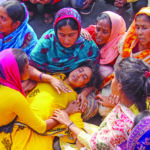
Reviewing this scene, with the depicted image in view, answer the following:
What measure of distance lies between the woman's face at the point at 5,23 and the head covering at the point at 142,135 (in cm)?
220

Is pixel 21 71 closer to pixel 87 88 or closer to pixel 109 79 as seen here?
pixel 87 88

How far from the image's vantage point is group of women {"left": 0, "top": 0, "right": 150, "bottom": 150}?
6.19 feet

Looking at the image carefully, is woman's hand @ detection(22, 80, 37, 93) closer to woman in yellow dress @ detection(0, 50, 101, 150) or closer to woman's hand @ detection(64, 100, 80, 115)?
woman in yellow dress @ detection(0, 50, 101, 150)

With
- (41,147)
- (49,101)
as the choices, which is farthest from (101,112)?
(41,147)

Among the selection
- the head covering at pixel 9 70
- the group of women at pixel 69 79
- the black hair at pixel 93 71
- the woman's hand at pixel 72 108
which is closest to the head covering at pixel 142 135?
the group of women at pixel 69 79

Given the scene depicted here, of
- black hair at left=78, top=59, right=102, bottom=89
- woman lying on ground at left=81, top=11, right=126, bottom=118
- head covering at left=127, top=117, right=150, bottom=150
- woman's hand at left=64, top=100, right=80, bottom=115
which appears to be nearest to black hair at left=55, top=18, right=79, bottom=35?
woman lying on ground at left=81, top=11, right=126, bottom=118

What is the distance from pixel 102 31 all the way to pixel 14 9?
119cm

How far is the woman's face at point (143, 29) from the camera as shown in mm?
2609

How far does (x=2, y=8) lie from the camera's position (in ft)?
9.34

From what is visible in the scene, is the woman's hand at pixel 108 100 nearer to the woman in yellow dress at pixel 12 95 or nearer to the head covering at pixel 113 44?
the head covering at pixel 113 44

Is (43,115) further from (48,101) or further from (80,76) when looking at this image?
(80,76)

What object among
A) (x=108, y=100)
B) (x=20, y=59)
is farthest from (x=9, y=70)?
(x=108, y=100)

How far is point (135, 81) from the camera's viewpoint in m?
1.83

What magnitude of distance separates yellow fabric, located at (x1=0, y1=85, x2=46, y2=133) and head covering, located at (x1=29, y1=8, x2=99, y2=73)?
0.93m
